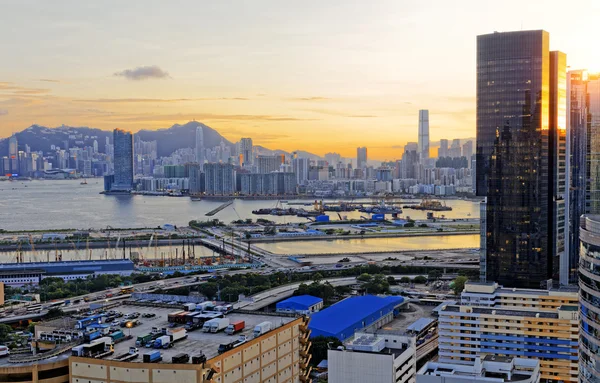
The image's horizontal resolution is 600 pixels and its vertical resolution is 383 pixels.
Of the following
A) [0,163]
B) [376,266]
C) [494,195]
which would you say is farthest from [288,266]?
[0,163]

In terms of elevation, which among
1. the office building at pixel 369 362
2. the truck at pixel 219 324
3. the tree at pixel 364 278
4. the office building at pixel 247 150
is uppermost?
the office building at pixel 247 150

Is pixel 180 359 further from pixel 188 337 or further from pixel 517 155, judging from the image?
pixel 517 155

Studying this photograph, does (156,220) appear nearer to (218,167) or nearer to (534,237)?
(218,167)

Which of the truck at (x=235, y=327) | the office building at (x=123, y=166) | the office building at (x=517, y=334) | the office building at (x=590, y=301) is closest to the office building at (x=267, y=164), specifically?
the office building at (x=123, y=166)

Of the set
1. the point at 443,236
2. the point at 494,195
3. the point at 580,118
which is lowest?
the point at 443,236

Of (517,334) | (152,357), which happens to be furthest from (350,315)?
(152,357)

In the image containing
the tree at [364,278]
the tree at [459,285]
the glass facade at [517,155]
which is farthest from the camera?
the tree at [364,278]

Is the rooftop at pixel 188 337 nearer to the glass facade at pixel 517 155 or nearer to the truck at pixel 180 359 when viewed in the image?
the truck at pixel 180 359
